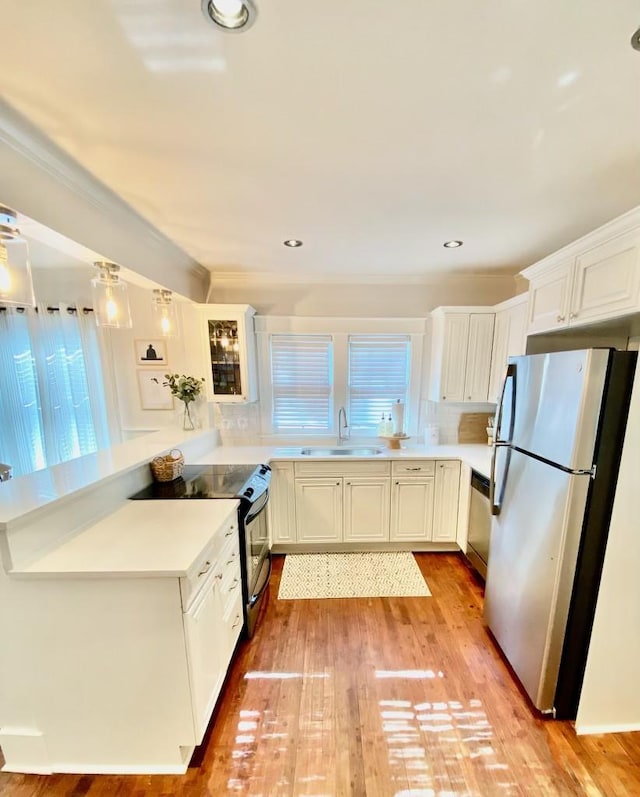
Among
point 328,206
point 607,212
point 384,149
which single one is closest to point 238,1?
point 384,149

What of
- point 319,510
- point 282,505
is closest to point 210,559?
point 282,505

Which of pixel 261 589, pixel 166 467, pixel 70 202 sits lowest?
pixel 261 589

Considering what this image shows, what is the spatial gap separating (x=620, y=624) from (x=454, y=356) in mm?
2102

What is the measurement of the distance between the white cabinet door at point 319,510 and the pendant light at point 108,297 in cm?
186

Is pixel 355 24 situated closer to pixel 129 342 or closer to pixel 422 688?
pixel 422 688

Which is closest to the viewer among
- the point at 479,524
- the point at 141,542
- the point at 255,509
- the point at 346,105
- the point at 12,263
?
the point at 346,105

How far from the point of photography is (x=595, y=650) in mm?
1466

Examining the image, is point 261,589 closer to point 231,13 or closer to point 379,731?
point 379,731

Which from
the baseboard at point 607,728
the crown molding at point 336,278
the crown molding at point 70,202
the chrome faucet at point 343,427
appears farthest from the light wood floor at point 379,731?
the crown molding at point 336,278

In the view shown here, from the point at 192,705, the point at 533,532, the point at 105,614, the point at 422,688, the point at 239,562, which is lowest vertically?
the point at 422,688

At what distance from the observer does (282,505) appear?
2828 millimetres

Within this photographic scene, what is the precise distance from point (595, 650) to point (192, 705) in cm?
183

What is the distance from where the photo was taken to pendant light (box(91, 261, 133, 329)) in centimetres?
189

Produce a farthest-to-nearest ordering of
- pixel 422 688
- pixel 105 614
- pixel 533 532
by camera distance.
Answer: pixel 422 688, pixel 533 532, pixel 105 614
